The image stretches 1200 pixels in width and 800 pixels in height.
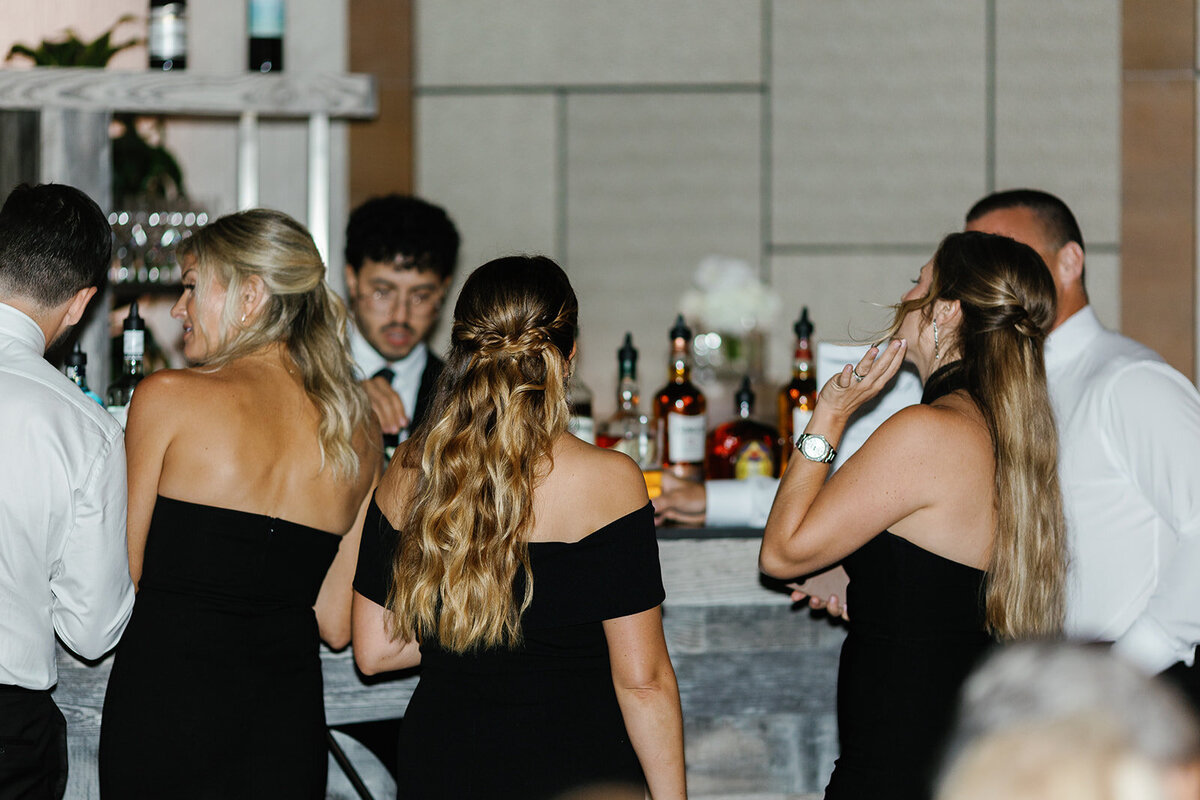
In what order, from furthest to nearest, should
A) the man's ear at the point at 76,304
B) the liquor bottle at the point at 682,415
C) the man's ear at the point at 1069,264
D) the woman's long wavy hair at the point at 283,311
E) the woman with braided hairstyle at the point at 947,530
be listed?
1. the liquor bottle at the point at 682,415
2. the man's ear at the point at 1069,264
3. the woman's long wavy hair at the point at 283,311
4. the man's ear at the point at 76,304
5. the woman with braided hairstyle at the point at 947,530

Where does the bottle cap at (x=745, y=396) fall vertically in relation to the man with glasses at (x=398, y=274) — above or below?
below

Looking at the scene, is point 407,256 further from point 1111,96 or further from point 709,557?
point 1111,96

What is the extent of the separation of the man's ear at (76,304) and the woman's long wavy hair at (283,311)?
0.18 meters

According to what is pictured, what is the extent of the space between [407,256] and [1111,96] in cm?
260

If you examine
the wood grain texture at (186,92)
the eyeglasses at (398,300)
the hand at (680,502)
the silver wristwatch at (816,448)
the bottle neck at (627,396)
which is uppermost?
the wood grain texture at (186,92)

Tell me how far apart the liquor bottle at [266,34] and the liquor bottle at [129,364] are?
1705mm

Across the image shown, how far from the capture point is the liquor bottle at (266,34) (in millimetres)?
3506

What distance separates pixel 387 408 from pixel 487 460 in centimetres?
98

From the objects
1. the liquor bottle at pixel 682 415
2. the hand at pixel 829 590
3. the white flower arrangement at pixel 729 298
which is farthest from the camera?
the white flower arrangement at pixel 729 298

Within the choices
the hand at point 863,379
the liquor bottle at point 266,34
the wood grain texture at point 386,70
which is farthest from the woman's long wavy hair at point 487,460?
the wood grain texture at point 386,70

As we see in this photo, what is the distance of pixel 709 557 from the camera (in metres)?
2.22

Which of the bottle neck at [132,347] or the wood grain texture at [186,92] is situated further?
the wood grain texture at [186,92]

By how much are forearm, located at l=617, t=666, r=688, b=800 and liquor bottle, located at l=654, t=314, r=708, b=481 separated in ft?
2.75

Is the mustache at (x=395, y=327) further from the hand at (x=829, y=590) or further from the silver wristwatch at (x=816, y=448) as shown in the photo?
the silver wristwatch at (x=816, y=448)
